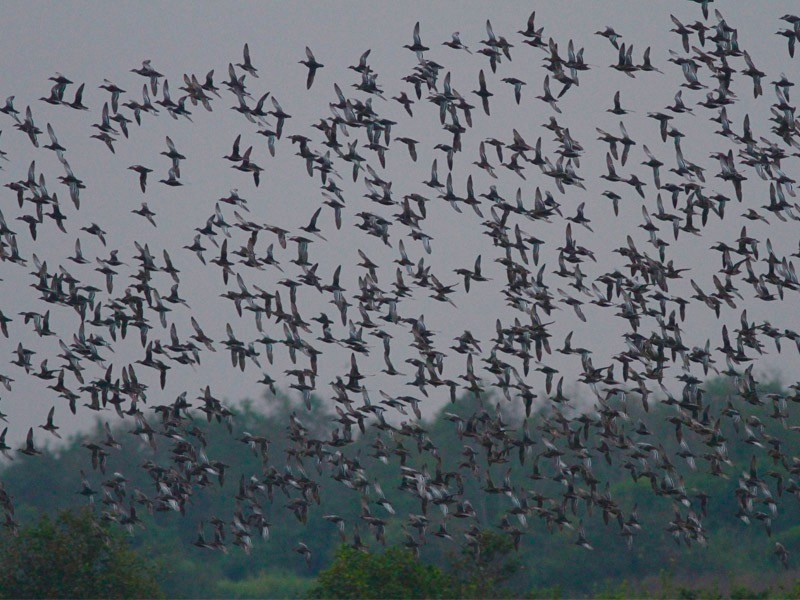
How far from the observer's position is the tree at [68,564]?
42.0 m

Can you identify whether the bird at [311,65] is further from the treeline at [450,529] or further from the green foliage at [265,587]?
the green foliage at [265,587]

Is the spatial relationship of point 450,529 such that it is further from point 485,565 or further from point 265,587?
point 485,565

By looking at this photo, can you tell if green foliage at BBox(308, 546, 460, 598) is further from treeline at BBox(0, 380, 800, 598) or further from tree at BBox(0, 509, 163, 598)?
tree at BBox(0, 509, 163, 598)

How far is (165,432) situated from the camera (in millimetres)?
38531

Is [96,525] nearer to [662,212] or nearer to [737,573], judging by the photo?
[662,212]

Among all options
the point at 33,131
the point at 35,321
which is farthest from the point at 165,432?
the point at 33,131

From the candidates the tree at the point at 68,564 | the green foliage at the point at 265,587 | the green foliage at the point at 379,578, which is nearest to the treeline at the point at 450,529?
the green foliage at the point at 265,587

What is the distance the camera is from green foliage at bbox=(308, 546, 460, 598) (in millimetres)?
40469

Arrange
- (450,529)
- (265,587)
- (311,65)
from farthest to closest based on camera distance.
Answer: (265,587) < (450,529) < (311,65)

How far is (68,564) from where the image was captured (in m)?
42.5

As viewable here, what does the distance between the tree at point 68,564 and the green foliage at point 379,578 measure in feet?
21.3

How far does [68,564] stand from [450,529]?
77.0 feet

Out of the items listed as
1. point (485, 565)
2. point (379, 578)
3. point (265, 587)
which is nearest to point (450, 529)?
point (265, 587)

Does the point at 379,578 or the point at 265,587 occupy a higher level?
the point at 379,578
